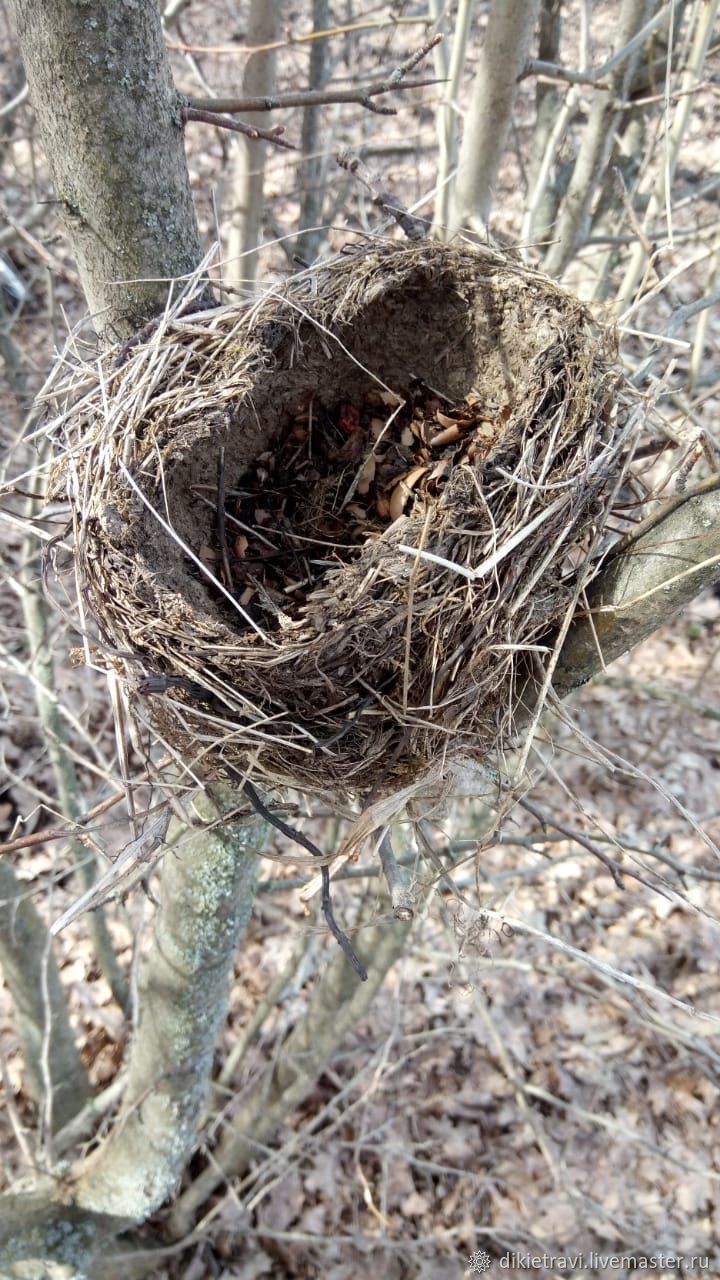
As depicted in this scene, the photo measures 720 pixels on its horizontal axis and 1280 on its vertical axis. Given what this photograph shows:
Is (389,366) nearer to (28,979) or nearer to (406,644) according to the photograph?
(406,644)

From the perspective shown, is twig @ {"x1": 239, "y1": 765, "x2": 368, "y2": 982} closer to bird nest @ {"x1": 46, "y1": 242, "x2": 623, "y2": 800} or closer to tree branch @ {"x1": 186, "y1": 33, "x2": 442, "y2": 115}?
bird nest @ {"x1": 46, "y1": 242, "x2": 623, "y2": 800}

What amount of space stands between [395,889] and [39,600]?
2123mm

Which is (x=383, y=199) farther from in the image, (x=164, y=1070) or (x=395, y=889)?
(x=164, y=1070)

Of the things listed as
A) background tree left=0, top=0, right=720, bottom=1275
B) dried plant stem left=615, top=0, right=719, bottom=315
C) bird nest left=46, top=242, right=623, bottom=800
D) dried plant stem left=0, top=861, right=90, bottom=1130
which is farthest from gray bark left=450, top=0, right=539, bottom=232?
dried plant stem left=0, top=861, right=90, bottom=1130

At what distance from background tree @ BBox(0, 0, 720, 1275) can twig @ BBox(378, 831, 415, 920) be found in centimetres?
6

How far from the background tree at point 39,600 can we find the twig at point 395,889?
0.20 ft

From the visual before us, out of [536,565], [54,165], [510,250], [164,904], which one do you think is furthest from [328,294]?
[164,904]

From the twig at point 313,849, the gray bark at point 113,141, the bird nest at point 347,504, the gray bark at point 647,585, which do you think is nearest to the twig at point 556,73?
the bird nest at point 347,504

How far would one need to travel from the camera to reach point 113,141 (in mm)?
1252

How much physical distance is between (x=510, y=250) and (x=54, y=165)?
0.88 metres

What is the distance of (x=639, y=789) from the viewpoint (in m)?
4.77

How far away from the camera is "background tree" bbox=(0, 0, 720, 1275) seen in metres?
1.20

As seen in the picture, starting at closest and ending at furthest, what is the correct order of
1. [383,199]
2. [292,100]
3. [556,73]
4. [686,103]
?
[292,100], [383,199], [556,73], [686,103]

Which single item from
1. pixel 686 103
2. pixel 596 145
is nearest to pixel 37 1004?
pixel 596 145
